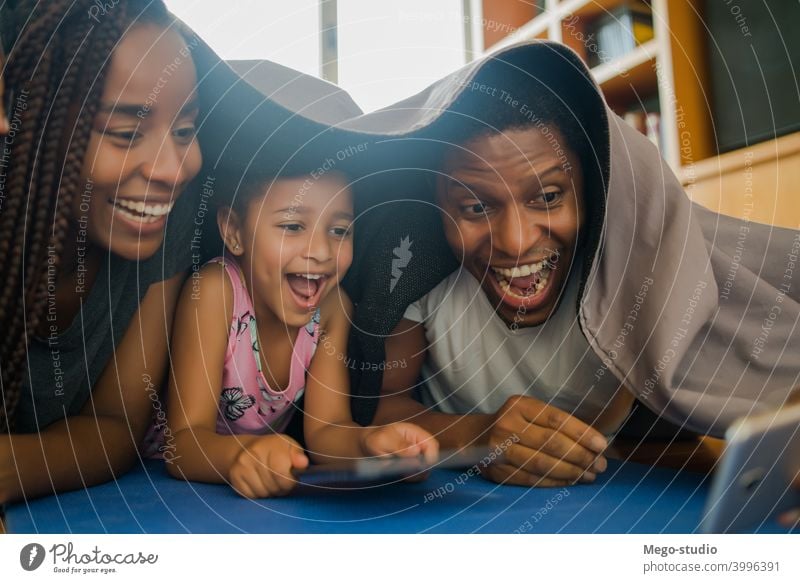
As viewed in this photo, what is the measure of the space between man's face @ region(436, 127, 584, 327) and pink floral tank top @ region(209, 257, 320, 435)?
0.43 feet

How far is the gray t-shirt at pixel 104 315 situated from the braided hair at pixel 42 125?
0.03m

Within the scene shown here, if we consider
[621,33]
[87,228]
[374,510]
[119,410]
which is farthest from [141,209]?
[621,33]

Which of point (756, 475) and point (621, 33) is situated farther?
point (621, 33)

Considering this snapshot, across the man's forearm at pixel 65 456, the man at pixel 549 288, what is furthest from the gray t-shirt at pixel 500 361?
the man's forearm at pixel 65 456

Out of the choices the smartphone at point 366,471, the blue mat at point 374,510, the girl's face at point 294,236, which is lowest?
the blue mat at point 374,510

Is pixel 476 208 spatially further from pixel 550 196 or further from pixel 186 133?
pixel 186 133

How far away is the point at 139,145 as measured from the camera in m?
0.35

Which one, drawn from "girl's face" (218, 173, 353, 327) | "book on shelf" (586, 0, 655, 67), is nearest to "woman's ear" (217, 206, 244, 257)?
"girl's face" (218, 173, 353, 327)

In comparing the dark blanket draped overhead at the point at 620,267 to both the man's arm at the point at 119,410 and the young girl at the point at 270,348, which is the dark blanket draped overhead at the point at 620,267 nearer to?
the young girl at the point at 270,348

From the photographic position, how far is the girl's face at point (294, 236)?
0.40 m

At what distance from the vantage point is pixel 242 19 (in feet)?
1.25

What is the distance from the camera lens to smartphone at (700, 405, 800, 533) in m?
0.33

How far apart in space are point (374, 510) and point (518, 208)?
0.22 m
